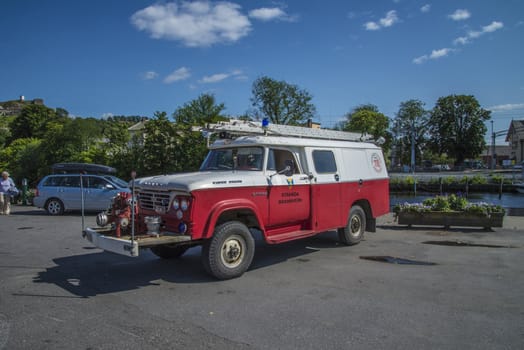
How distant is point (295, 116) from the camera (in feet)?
179

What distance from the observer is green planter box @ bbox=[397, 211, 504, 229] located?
10.8 m

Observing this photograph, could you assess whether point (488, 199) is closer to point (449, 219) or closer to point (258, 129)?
point (449, 219)

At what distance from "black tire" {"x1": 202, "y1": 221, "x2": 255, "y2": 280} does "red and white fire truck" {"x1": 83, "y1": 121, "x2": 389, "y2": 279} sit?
15 millimetres

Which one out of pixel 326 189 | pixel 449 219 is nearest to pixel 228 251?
pixel 326 189

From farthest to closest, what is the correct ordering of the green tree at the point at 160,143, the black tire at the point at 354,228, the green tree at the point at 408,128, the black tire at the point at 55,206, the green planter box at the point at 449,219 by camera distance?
the green tree at the point at 408,128 → the green tree at the point at 160,143 → the black tire at the point at 55,206 → the green planter box at the point at 449,219 → the black tire at the point at 354,228

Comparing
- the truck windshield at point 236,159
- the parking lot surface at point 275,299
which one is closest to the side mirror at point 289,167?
the truck windshield at point 236,159

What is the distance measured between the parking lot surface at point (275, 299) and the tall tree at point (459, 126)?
240 feet

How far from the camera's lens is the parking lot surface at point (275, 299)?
410cm

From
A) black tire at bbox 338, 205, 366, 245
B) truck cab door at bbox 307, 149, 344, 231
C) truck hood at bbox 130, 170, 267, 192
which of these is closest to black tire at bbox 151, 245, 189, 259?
truck hood at bbox 130, 170, 267, 192

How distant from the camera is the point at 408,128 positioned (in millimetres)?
82875

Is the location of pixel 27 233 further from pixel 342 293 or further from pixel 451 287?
pixel 451 287

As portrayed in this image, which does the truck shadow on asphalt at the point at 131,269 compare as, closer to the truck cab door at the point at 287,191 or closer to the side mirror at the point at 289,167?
the truck cab door at the point at 287,191

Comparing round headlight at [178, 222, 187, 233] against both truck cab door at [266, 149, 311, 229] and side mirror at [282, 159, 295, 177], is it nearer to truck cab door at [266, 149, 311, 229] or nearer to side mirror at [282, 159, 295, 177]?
truck cab door at [266, 149, 311, 229]

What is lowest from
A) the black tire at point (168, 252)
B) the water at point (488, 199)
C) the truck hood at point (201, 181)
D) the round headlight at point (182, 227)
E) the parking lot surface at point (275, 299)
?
the water at point (488, 199)
